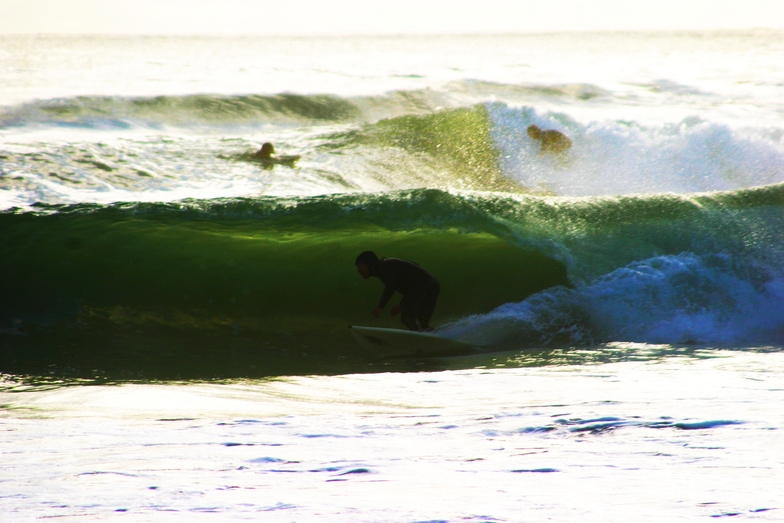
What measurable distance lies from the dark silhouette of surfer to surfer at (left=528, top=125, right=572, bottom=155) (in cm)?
484

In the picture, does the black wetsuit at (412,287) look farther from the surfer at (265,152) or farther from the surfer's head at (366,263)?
the surfer at (265,152)

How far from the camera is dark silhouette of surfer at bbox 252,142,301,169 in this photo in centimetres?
1361

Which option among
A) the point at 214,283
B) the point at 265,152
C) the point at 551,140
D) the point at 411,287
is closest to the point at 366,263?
the point at 411,287

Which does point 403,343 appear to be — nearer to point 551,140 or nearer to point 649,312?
point 649,312

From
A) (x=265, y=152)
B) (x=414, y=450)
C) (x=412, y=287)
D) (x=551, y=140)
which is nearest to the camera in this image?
(x=414, y=450)

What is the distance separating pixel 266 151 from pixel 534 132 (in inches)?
216

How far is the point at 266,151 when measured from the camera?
46.2 feet

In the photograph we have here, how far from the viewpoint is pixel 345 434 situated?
375cm

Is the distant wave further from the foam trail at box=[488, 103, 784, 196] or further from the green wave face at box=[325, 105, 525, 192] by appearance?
the foam trail at box=[488, 103, 784, 196]

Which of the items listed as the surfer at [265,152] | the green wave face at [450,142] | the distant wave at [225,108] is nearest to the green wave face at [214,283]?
the surfer at [265,152]

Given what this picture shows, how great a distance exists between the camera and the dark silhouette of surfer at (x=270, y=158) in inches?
536

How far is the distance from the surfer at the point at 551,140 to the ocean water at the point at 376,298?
23cm

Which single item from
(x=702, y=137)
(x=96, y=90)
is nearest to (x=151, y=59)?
(x=96, y=90)

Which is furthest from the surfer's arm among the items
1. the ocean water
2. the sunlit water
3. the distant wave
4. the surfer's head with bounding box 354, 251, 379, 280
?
the distant wave
